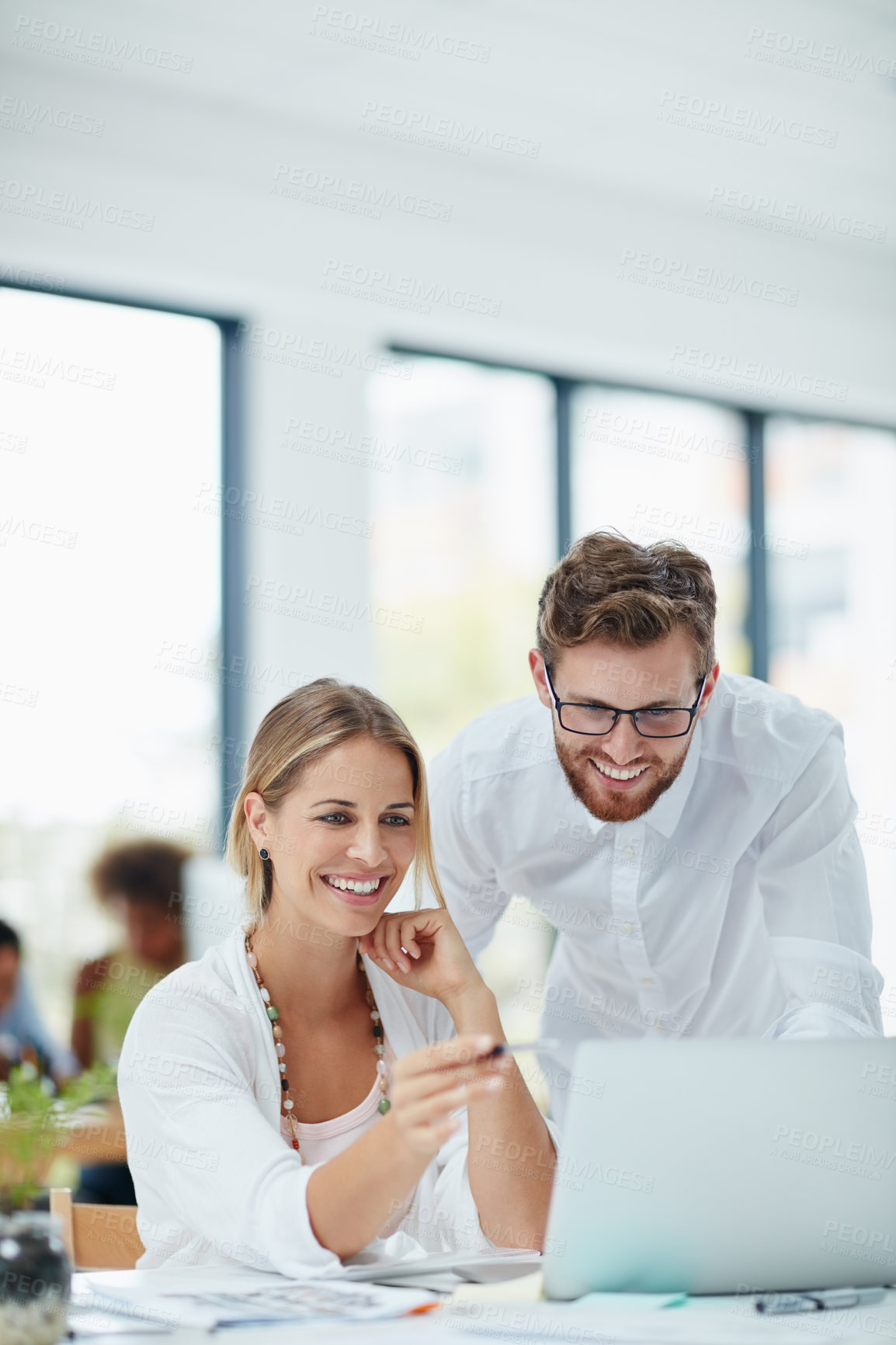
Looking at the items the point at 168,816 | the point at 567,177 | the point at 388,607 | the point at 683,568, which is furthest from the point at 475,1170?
the point at 567,177

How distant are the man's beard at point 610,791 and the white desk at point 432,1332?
0.97m

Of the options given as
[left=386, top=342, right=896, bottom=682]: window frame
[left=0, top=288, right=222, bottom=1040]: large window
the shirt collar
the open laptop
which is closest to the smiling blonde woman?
the open laptop

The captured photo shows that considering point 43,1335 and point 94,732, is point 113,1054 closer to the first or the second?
point 94,732

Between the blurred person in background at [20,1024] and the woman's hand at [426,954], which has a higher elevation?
the woman's hand at [426,954]

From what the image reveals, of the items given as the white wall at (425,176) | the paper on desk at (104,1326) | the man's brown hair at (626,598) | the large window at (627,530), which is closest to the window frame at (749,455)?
the large window at (627,530)

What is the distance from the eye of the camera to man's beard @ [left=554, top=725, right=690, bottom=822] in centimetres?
214

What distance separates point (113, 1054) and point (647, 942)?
2.08 m

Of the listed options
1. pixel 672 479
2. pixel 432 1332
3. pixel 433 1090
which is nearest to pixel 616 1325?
pixel 432 1332

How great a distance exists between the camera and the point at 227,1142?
1.52 metres

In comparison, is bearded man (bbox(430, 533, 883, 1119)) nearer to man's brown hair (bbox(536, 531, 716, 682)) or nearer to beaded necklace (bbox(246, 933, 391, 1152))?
man's brown hair (bbox(536, 531, 716, 682))

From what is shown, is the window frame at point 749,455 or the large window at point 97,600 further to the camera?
the window frame at point 749,455

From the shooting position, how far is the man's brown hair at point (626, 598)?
2.03 meters

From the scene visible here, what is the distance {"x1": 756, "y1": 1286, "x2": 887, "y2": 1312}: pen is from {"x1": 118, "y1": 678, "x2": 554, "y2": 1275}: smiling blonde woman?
37 centimetres

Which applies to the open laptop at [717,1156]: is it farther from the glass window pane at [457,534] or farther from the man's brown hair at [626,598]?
the glass window pane at [457,534]
